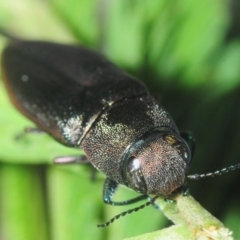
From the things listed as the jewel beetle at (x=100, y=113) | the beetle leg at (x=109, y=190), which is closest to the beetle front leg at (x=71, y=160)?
the jewel beetle at (x=100, y=113)

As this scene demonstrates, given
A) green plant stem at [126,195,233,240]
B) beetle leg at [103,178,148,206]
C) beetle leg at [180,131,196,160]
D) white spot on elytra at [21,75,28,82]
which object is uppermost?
green plant stem at [126,195,233,240]

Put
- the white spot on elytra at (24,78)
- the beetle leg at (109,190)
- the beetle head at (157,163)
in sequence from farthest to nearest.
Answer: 1. the white spot on elytra at (24,78)
2. the beetle leg at (109,190)
3. the beetle head at (157,163)

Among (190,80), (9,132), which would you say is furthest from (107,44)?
(9,132)

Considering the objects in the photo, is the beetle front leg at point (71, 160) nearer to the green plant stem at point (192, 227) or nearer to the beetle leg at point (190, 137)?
the beetle leg at point (190, 137)

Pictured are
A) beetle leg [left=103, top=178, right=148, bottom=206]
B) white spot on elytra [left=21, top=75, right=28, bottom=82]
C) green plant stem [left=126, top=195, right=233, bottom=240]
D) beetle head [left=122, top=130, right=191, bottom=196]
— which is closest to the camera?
green plant stem [left=126, top=195, right=233, bottom=240]

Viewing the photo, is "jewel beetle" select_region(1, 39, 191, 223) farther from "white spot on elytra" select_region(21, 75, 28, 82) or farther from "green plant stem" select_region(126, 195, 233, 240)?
"green plant stem" select_region(126, 195, 233, 240)

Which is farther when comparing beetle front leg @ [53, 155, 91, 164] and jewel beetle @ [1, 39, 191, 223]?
beetle front leg @ [53, 155, 91, 164]

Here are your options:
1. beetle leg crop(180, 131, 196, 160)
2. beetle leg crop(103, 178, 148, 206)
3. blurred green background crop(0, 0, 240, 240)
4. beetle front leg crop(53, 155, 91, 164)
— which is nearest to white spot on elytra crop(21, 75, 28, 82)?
blurred green background crop(0, 0, 240, 240)

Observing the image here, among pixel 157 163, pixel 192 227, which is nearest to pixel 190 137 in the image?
pixel 157 163

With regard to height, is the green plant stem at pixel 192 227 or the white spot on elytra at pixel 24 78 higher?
the green plant stem at pixel 192 227
